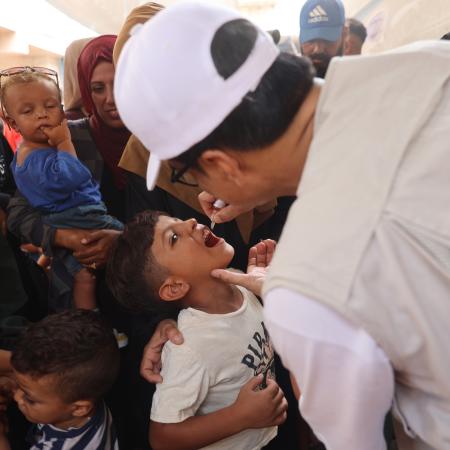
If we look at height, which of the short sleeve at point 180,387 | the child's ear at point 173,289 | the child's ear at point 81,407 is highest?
the child's ear at point 173,289

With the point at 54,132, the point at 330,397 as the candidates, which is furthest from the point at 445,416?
the point at 54,132

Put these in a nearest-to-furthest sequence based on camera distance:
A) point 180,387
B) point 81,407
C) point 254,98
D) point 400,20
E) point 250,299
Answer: point 254,98 → point 180,387 → point 81,407 → point 250,299 → point 400,20

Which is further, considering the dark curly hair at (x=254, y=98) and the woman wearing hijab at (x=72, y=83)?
the woman wearing hijab at (x=72, y=83)

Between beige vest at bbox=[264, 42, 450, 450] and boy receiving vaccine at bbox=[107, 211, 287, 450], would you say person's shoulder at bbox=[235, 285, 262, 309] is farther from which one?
beige vest at bbox=[264, 42, 450, 450]

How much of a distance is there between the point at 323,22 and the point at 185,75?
2.59 metres

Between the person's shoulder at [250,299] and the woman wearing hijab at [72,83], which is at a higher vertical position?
the woman wearing hijab at [72,83]

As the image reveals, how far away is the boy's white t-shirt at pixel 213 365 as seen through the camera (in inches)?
50.7

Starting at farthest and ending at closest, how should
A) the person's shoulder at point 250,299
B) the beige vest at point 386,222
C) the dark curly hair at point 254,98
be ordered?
the person's shoulder at point 250,299 → the dark curly hair at point 254,98 → the beige vest at point 386,222

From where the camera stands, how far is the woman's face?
206 centimetres

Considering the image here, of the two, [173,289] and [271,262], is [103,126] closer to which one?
[173,289]

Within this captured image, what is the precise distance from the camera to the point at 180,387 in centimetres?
130

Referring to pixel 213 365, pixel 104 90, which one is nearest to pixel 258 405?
pixel 213 365

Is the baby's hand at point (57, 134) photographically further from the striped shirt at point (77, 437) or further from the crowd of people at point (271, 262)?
the striped shirt at point (77, 437)

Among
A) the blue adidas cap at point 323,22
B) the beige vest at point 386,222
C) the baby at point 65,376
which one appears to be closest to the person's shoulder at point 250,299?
the baby at point 65,376
